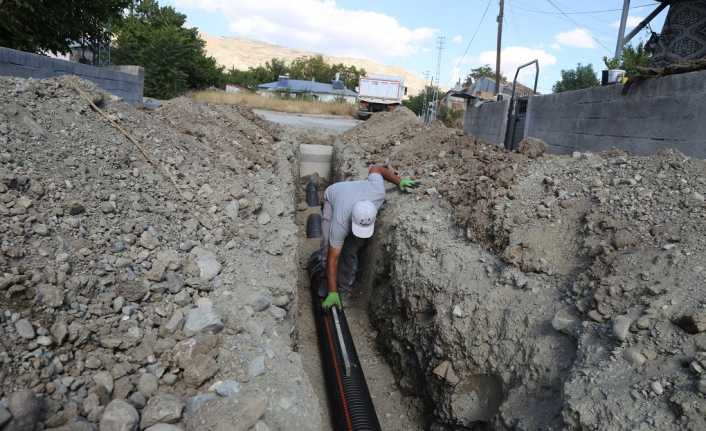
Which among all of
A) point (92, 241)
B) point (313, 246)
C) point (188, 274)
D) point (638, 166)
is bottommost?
point (313, 246)

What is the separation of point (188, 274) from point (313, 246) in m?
3.84

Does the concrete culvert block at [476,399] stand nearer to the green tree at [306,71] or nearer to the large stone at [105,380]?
the large stone at [105,380]

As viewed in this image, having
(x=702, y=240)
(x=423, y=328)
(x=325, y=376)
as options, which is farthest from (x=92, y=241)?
(x=702, y=240)

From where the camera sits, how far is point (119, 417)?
7.04 feet

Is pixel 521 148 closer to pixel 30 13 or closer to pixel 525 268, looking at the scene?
Result: pixel 525 268

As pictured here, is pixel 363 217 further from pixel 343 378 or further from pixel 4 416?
pixel 4 416

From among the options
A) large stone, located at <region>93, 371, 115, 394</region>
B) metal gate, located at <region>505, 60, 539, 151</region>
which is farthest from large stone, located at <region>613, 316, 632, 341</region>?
metal gate, located at <region>505, 60, 539, 151</region>

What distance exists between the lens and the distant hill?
10141 centimetres

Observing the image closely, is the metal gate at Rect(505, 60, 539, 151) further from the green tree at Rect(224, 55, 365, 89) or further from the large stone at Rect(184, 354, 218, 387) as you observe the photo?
the green tree at Rect(224, 55, 365, 89)

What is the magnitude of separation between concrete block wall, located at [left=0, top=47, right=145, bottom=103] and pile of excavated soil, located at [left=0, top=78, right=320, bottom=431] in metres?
2.06

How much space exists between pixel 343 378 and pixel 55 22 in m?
8.27

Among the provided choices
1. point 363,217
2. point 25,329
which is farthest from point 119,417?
point 363,217

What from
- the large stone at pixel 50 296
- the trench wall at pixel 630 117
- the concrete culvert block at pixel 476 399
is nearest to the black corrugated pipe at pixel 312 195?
the trench wall at pixel 630 117

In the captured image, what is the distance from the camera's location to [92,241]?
10.1 feet
